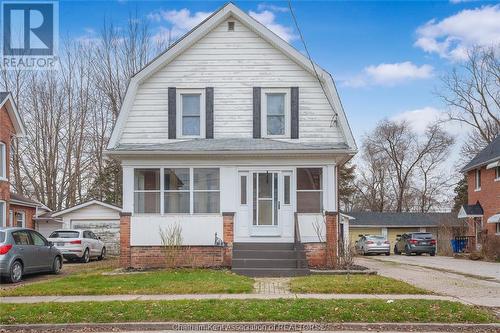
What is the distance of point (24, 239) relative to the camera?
16.4 metres

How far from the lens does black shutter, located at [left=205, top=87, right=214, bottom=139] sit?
62.5 ft

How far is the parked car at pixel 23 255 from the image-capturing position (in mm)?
15102

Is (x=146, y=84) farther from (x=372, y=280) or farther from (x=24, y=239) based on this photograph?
(x=372, y=280)

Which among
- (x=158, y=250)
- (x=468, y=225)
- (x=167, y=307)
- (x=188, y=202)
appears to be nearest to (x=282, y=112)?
(x=188, y=202)

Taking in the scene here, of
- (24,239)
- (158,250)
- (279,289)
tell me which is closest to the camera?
(279,289)

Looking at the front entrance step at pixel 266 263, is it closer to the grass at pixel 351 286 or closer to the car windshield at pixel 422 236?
the grass at pixel 351 286

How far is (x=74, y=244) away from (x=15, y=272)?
358 inches

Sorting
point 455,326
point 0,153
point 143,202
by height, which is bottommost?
point 455,326

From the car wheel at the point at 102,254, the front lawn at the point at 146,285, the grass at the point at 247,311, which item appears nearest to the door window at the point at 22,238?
the front lawn at the point at 146,285

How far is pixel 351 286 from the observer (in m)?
12.7

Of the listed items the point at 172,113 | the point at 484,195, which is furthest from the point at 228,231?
the point at 484,195

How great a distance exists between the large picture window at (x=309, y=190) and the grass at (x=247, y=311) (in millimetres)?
7588

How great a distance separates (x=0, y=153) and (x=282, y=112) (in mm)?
13613

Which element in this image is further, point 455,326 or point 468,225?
point 468,225
